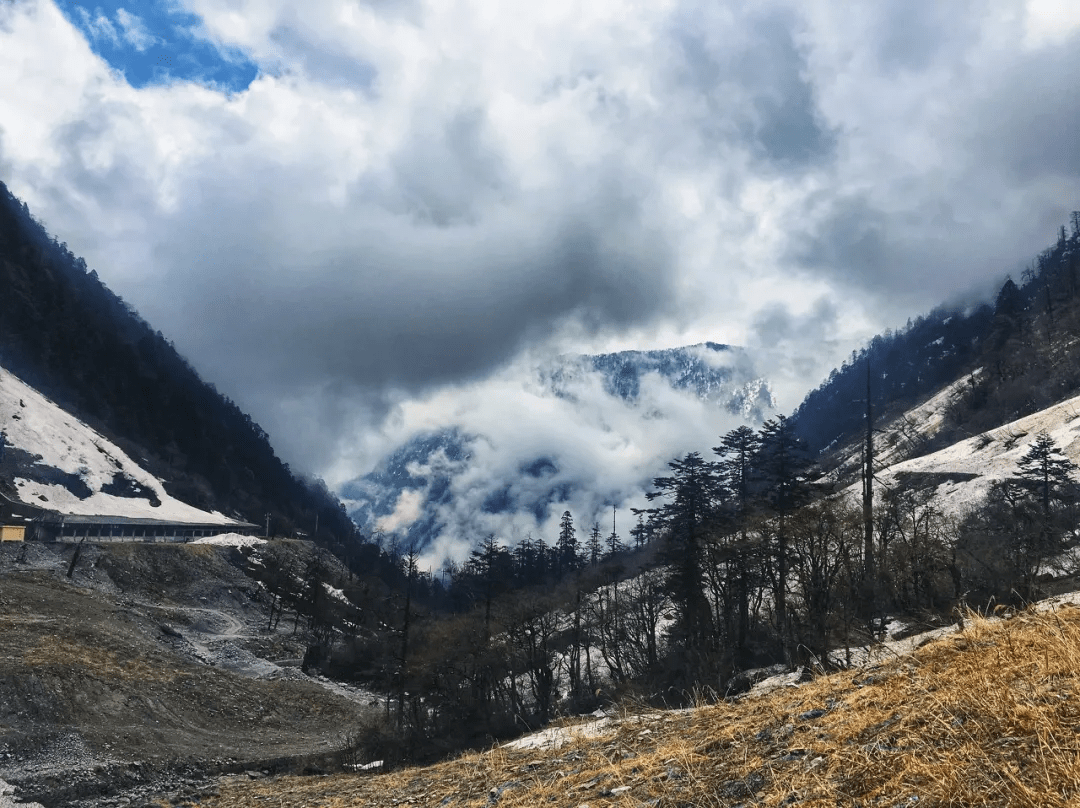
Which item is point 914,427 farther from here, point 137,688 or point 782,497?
point 137,688

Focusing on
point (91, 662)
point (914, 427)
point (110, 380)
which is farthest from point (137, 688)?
point (110, 380)

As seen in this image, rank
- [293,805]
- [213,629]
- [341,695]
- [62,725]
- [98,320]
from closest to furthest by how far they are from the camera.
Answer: [293,805] < [62,725] < [341,695] < [213,629] < [98,320]

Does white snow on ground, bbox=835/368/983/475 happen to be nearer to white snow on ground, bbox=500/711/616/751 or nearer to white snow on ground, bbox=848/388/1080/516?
white snow on ground, bbox=848/388/1080/516

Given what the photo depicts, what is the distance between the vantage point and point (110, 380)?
548 ft

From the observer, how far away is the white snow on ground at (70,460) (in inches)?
4195

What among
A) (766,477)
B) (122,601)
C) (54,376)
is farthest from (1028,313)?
(54,376)

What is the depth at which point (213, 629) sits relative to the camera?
7150 centimetres

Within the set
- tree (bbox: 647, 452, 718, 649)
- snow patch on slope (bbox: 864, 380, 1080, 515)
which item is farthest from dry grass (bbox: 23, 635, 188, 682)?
snow patch on slope (bbox: 864, 380, 1080, 515)

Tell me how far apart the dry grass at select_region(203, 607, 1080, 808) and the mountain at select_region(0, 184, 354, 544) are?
151 metres

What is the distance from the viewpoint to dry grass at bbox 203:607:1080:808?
4.09m

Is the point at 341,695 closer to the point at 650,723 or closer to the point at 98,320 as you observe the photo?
the point at 650,723

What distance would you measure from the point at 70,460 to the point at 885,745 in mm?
135887

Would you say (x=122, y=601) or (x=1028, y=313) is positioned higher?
(x=1028, y=313)

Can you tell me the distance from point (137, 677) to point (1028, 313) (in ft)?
605
